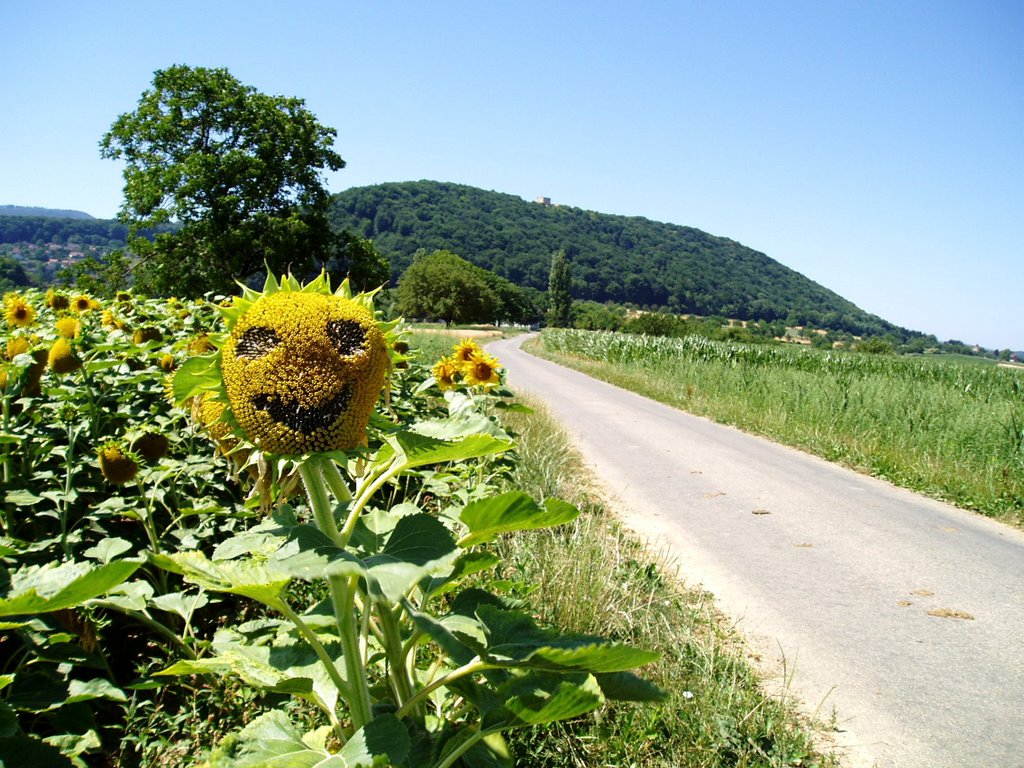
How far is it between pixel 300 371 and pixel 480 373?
11.2ft

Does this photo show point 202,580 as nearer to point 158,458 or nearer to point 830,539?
point 158,458

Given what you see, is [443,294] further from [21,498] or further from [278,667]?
[278,667]

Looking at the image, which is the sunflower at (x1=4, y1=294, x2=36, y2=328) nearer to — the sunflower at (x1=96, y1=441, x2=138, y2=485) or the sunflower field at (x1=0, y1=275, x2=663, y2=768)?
the sunflower field at (x1=0, y1=275, x2=663, y2=768)

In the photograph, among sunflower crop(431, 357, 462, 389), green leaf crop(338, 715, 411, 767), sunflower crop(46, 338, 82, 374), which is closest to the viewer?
green leaf crop(338, 715, 411, 767)

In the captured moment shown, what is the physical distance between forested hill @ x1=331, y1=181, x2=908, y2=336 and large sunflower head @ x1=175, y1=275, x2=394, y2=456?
12728 centimetres

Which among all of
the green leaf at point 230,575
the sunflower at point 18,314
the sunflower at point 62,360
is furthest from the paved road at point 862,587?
the sunflower at point 18,314

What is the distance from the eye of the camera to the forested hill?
135750 millimetres

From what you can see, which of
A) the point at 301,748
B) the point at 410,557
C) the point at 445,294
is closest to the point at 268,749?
the point at 301,748

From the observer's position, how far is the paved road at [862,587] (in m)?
2.96

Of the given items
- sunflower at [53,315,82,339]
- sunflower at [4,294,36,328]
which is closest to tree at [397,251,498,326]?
sunflower at [4,294,36,328]

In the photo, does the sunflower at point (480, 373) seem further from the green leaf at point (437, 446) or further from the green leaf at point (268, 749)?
the green leaf at point (437, 446)

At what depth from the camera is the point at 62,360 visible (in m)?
2.72

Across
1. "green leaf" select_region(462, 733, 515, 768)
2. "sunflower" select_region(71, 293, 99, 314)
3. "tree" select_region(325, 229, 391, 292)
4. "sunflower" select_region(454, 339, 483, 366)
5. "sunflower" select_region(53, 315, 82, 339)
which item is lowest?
"green leaf" select_region(462, 733, 515, 768)

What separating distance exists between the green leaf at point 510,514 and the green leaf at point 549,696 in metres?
0.33
